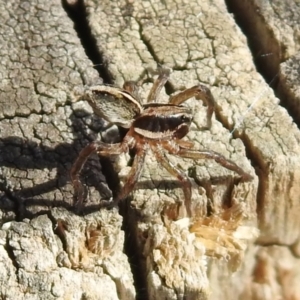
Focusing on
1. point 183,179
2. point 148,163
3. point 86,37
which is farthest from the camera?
point 86,37

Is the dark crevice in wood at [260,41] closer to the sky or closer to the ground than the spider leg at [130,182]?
closer to the sky

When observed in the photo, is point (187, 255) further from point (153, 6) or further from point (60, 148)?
point (153, 6)

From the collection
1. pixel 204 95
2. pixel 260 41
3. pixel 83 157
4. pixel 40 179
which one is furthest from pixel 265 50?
pixel 40 179

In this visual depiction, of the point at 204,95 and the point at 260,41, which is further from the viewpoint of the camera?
the point at 260,41

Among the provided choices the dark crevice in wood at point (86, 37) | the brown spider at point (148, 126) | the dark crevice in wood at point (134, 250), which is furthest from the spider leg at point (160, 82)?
the dark crevice in wood at point (134, 250)

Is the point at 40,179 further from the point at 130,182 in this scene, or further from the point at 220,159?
the point at 220,159

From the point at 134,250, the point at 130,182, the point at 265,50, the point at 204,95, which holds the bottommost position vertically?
the point at 134,250

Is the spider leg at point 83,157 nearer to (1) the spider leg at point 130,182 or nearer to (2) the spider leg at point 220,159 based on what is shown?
(1) the spider leg at point 130,182

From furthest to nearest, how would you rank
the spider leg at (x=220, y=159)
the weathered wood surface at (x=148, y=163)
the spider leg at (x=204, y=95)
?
the spider leg at (x=204, y=95) → the spider leg at (x=220, y=159) → the weathered wood surface at (x=148, y=163)
